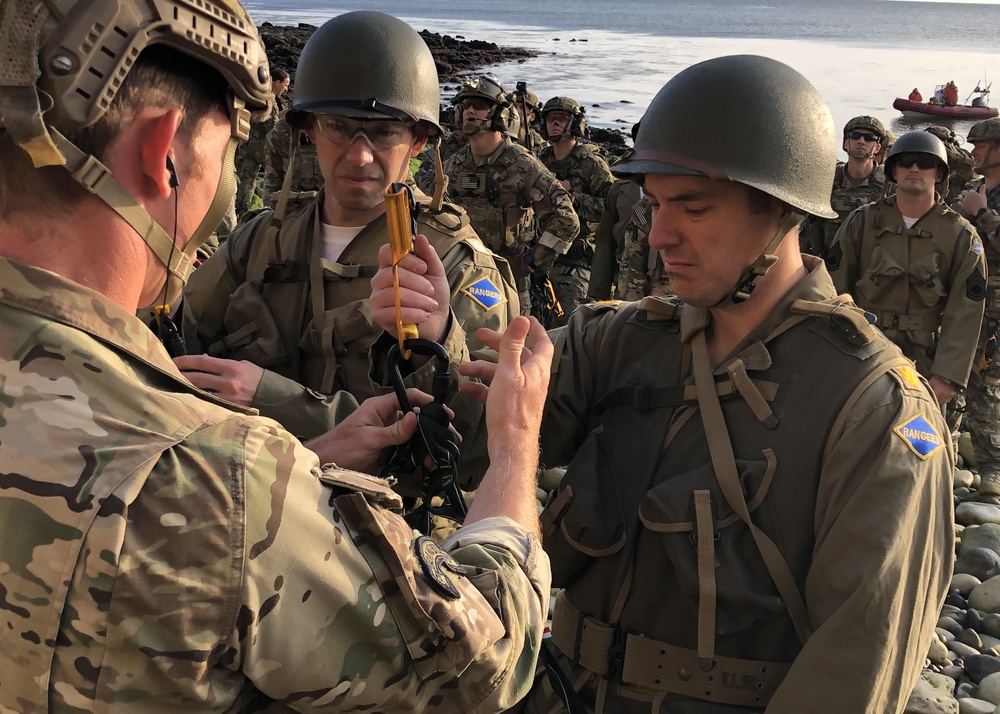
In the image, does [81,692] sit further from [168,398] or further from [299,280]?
[299,280]

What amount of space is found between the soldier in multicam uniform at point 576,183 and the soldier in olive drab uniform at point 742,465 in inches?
346

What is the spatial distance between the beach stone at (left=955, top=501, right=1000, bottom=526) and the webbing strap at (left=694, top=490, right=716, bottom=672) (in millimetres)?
6184

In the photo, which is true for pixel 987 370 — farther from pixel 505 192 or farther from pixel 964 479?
pixel 505 192

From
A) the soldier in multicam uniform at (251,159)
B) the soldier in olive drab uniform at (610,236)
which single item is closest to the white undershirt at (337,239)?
the soldier in olive drab uniform at (610,236)

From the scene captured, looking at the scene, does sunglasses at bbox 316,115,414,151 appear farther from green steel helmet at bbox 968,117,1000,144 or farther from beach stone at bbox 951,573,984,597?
green steel helmet at bbox 968,117,1000,144

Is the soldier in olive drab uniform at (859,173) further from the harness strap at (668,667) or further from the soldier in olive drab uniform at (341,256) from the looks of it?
the harness strap at (668,667)

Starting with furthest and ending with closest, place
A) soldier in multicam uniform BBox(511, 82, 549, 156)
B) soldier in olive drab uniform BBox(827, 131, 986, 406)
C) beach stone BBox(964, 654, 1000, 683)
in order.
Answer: soldier in multicam uniform BBox(511, 82, 549, 156) < soldier in olive drab uniform BBox(827, 131, 986, 406) < beach stone BBox(964, 654, 1000, 683)

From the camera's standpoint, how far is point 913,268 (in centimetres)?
782

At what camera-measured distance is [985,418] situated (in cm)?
872

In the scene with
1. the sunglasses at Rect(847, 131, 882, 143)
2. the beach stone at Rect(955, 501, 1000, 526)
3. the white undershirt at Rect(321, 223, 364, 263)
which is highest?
the white undershirt at Rect(321, 223, 364, 263)

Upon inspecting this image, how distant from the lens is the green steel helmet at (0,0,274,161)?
56.3 inches

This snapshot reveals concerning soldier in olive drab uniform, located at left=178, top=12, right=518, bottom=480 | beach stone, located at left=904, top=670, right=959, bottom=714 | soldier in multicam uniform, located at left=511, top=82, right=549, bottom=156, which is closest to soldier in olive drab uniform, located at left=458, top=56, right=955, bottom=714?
soldier in olive drab uniform, located at left=178, top=12, right=518, bottom=480

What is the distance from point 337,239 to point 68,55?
1.95 m

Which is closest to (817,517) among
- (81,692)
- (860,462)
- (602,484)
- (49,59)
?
(860,462)
